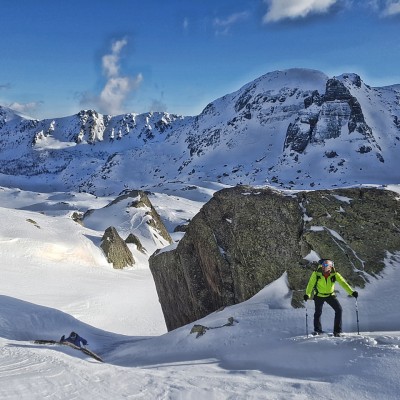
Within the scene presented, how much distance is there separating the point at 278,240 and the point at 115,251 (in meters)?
29.1

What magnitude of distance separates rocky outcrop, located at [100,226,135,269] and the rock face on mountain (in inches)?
931

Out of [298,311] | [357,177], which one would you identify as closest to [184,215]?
[298,311]

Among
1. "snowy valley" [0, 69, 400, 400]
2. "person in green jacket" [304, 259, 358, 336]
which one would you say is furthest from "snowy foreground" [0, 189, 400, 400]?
"person in green jacket" [304, 259, 358, 336]

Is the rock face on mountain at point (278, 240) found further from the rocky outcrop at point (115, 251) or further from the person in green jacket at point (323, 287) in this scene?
the rocky outcrop at point (115, 251)

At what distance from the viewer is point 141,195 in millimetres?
61500

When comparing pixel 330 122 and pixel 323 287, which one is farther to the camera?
pixel 330 122

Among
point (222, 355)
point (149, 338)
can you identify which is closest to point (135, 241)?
point (149, 338)

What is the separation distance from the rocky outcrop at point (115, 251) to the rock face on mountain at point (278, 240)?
23640 millimetres

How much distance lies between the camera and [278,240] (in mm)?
14773

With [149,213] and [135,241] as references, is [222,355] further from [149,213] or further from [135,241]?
[149,213]

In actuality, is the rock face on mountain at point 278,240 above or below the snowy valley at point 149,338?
above

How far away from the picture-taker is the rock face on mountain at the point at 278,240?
1378 cm

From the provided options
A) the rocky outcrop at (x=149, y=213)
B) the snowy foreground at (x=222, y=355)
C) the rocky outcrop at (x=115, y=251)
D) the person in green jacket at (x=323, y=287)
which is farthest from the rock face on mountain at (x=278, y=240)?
the rocky outcrop at (x=149, y=213)

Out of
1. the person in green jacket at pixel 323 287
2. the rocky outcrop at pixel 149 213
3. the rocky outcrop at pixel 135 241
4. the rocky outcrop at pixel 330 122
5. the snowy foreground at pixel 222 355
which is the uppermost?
the rocky outcrop at pixel 330 122
